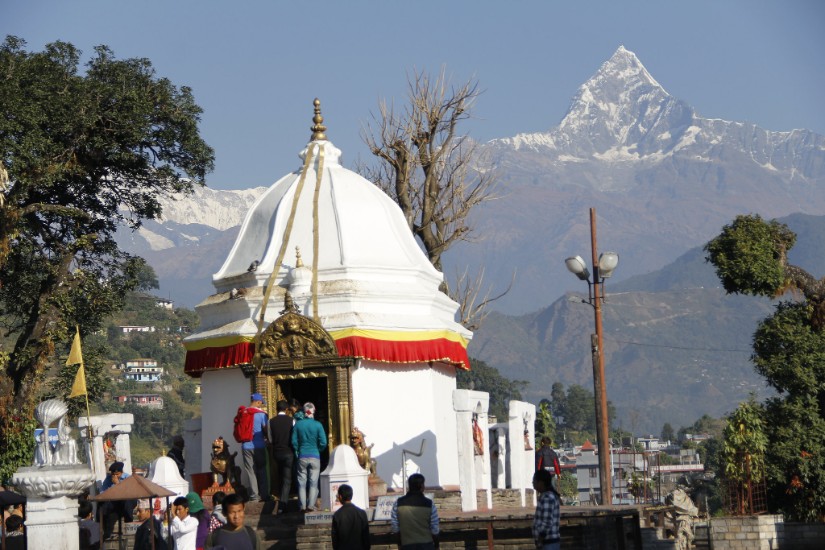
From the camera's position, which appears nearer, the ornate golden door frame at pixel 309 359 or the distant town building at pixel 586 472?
the ornate golden door frame at pixel 309 359

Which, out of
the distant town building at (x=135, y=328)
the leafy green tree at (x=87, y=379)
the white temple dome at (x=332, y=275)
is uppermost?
the distant town building at (x=135, y=328)

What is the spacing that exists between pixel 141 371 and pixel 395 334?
104902 millimetres

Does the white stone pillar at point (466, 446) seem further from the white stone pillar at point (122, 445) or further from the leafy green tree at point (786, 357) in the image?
the leafy green tree at point (786, 357)

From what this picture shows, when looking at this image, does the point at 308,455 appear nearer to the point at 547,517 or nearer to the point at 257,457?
the point at 257,457

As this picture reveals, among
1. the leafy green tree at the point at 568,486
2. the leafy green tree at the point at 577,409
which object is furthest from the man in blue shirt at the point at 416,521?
the leafy green tree at the point at 577,409

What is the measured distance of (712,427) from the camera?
165625 millimetres

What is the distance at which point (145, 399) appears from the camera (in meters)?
121

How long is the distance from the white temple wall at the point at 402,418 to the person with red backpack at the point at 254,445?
2.54 metres

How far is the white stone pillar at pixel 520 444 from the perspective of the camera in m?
24.7

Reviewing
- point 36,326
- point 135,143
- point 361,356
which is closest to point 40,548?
point 361,356

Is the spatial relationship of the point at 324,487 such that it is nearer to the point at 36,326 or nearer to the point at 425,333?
the point at 425,333

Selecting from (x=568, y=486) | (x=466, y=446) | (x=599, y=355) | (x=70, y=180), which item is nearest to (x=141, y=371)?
(x=568, y=486)

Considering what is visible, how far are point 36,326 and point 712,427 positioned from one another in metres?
145

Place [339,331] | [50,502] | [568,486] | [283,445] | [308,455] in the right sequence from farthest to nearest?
[568,486], [339,331], [283,445], [308,455], [50,502]
